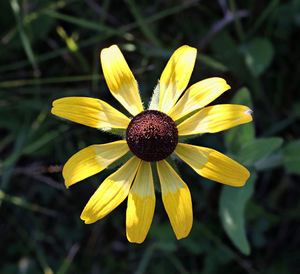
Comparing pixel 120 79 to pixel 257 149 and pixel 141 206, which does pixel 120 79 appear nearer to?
pixel 141 206

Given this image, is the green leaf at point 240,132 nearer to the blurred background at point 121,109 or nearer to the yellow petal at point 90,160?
the blurred background at point 121,109

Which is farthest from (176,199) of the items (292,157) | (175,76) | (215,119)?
(292,157)

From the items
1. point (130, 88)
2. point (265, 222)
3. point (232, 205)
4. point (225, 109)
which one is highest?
point (130, 88)

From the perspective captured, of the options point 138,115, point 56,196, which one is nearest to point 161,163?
point 138,115

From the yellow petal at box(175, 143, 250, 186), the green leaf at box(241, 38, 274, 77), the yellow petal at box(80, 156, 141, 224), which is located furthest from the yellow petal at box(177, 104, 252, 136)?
the green leaf at box(241, 38, 274, 77)

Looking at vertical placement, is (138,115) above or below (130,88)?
below

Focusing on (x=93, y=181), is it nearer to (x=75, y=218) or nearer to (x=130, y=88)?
(x=75, y=218)
